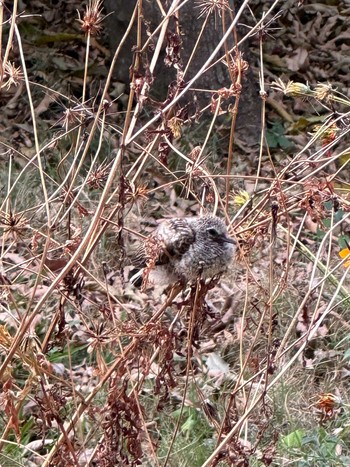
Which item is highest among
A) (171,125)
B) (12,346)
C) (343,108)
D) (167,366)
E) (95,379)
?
(171,125)

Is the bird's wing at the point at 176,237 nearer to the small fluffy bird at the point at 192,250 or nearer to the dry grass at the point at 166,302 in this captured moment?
the small fluffy bird at the point at 192,250

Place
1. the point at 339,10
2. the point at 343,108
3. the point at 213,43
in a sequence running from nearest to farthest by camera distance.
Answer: the point at 213,43, the point at 343,108, the point at 339,10

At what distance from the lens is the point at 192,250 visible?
10.2 feet

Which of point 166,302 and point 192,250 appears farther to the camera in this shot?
point 192,250

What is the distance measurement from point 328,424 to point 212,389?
26.1 inches

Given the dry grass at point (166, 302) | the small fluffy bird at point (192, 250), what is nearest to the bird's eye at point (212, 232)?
the small fluffy bird at point (192, 250)

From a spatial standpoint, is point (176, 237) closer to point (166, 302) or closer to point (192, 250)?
point (192, 250)

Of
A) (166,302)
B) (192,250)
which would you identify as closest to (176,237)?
(192,250)

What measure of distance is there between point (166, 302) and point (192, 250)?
259mm

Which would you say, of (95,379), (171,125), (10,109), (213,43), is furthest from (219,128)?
(171,125)

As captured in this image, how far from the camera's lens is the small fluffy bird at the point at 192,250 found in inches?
121

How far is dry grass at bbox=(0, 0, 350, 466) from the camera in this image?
2.88 m

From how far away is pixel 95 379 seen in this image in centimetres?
505

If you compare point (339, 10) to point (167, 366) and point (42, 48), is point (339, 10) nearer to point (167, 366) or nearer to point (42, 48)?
point (42, 48)
